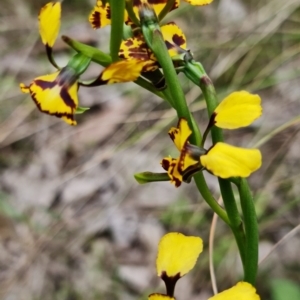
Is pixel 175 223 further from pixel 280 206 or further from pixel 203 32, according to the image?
pixel 203 32

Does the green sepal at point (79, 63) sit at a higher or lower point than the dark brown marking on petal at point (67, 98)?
higher

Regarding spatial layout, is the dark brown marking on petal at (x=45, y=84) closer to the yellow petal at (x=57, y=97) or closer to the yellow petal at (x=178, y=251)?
the yellow petal at (x=57, y=97)

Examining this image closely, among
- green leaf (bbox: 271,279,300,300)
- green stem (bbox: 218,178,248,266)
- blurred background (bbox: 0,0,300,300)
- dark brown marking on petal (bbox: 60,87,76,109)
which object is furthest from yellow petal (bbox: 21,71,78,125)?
blurred background (bbox: 0,0,300,300)

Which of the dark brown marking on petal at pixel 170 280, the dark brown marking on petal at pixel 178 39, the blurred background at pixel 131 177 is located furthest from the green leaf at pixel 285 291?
the dark brown marking on petal at pixel 178 39

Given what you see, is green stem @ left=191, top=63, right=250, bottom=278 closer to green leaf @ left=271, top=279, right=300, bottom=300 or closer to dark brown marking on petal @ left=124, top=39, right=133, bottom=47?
dark brown marking on petal @ left=124, top=39, right=133, bottom=47

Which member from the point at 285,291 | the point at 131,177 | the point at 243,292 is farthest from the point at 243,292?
the point at 131,177

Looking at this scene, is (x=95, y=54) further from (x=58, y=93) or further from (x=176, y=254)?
(x=176, y=254)
